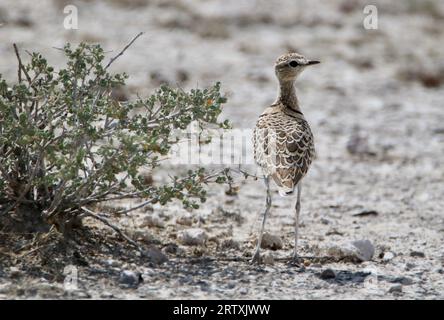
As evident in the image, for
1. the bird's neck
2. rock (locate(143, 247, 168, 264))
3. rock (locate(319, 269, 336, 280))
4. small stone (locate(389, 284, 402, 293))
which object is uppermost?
the bird's neck

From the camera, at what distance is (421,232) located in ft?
21.9

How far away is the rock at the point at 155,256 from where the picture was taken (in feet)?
Result: 17.8

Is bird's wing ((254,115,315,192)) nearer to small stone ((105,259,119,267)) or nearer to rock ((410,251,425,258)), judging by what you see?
rock ((410,251,425,258))

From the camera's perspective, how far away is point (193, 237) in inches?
232

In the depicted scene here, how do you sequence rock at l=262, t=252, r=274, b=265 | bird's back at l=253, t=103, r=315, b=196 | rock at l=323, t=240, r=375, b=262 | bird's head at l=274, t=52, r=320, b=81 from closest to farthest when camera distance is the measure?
bird's back at l=253, t=103, r=315, b=196
rock at l=262, t=252, r=274, b=265
rock at l=323, t=240, r=375, b=262
bird's head at l=274, t=52, r=320, b=81

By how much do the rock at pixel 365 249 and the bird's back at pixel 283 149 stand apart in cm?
62

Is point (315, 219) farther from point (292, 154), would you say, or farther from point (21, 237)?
point (21, 237)

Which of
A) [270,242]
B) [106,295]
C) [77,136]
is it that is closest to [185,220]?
[270,242]

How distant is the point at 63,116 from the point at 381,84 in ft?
25.0

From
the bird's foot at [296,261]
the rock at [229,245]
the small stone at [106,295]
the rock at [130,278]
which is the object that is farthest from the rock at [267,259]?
the small stone at [106,295]

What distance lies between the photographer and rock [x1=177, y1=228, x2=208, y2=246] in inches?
232

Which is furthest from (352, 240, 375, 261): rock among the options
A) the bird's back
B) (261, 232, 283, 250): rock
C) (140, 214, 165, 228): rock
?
(140, 214, 165, 228): rock

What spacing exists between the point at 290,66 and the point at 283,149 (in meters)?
0.96

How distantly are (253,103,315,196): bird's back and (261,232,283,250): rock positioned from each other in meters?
0.55
